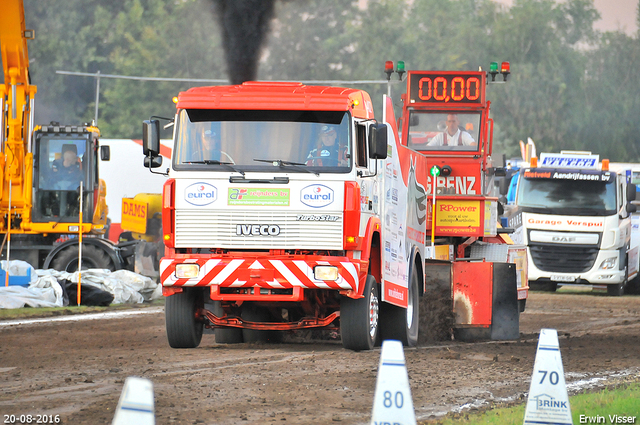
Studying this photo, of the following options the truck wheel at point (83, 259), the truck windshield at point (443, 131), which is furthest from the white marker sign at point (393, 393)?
the truck wheel at point (83, 259)

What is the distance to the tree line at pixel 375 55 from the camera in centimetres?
6619

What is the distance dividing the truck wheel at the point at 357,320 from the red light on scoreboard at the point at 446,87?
6.94 meters

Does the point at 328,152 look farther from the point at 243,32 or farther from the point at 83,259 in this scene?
the point at 243,32

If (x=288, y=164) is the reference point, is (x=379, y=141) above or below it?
above

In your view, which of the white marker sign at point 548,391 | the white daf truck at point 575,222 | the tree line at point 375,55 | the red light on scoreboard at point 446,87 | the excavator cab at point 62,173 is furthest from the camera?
the tree line at point 375,55

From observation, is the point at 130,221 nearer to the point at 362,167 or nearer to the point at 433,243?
the point at 433,243

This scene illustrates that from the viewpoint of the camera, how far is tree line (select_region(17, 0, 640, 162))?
217ft

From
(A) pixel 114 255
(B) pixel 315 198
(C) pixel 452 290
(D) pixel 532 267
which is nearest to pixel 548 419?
(B) pixel 315 198

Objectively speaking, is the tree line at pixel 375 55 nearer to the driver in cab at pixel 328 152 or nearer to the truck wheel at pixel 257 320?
the truck wheel at pixel 257 320

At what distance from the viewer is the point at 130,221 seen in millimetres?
28531

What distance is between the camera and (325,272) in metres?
11.0

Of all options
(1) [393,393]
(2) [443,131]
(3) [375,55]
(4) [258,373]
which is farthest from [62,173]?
(3) [375,55]

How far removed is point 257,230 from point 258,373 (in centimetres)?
197

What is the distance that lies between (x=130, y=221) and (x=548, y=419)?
919 inches
